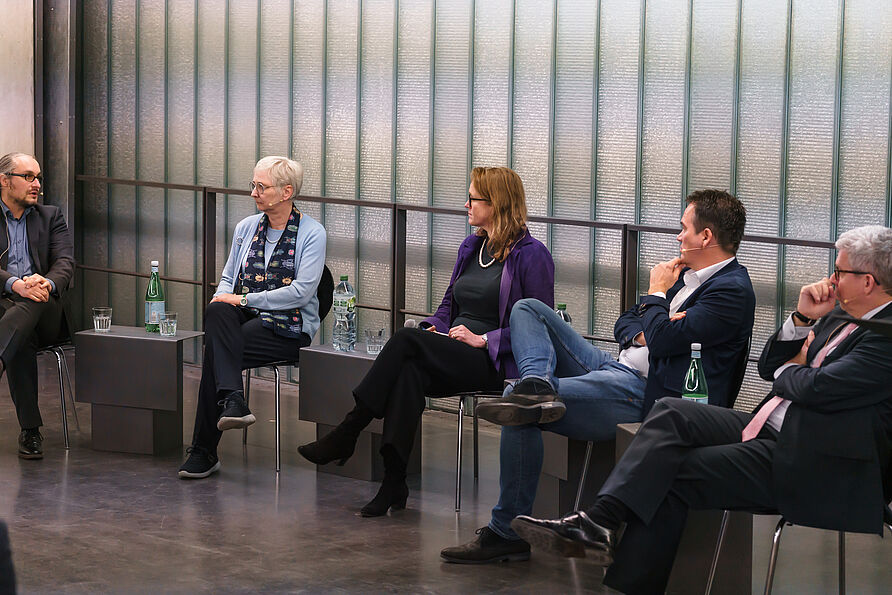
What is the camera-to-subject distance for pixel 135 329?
214 inches

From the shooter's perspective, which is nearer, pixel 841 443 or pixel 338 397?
pixel 841 443

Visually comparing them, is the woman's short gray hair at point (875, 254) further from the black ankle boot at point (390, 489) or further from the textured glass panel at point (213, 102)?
the textured glass panel at point (213, 102)

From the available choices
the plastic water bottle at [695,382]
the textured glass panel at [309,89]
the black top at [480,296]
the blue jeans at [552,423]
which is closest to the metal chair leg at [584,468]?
the blue jeans at [552,423]

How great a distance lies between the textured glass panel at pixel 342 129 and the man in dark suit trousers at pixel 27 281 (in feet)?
5.18

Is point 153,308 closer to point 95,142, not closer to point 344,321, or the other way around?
point 344,321

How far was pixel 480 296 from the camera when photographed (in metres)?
4.55

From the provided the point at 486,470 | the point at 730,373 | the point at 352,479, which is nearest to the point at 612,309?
the point at 486,470

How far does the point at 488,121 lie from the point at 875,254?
3.04m

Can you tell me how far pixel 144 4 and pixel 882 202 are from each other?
182 inches

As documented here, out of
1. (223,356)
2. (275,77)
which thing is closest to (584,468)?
(223,356)

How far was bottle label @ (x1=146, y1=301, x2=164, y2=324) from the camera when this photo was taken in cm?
534

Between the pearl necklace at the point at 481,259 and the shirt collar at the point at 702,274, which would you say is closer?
the shirt collar at the point at 702,274

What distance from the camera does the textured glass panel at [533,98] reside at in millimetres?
5781

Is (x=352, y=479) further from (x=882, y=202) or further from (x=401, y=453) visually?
(x=882, y=202)
